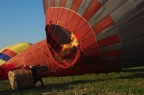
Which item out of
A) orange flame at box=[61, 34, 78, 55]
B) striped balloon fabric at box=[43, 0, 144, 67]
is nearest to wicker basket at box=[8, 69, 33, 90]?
orange flame at box=[61, 34, 78, 55]

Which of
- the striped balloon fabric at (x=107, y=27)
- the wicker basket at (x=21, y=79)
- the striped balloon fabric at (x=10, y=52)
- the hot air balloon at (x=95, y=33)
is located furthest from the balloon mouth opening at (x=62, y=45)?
the striped balloon fabric at (x=10, y=52)

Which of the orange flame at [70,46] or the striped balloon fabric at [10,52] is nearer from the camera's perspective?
the orange flame at [70,46]

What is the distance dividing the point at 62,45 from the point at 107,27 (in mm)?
1975

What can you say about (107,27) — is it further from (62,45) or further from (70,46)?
(62,45)

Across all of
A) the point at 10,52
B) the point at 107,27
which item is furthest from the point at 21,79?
the point at 10,52

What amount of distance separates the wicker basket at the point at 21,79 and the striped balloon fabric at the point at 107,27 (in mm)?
2069

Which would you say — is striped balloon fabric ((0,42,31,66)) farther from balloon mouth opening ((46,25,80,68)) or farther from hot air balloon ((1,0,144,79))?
balloon mouth opening ((46,25,80,68))

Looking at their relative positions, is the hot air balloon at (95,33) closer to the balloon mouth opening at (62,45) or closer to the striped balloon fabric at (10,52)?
the balloon mouth opening at (62,45)

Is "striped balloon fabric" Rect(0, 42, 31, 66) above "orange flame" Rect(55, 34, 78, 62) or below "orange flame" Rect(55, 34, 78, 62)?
above

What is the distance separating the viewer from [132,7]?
1157cm

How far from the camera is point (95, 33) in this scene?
12.1 metres

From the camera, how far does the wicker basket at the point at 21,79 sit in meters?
11.5

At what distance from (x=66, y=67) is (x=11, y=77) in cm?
210

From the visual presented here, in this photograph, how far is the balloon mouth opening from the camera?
1250 centimetres
